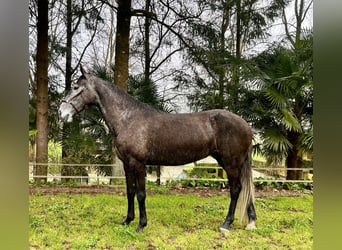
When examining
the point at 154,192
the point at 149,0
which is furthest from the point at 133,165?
the point at 149,0

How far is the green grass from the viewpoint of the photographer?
1.85 m

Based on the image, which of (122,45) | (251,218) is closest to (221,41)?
(122,45)

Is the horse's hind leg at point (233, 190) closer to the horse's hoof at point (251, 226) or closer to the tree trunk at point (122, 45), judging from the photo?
the horse's hoof at point (251, 226)

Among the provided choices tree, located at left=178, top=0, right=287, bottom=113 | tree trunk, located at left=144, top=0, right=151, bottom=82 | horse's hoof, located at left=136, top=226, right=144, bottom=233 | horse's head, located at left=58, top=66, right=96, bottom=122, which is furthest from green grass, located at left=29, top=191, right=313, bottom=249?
tree trunk, located at left=144, top=0, right=151, bottom=82

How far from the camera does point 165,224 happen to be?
220 centimetres

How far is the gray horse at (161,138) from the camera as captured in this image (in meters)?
2.01

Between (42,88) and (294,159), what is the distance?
A: 2.75 m

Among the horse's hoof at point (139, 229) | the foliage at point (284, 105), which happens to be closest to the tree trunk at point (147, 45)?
the foliage at point (284, 105)

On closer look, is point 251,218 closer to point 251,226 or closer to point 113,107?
point 251,226

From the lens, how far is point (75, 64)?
12.1ft

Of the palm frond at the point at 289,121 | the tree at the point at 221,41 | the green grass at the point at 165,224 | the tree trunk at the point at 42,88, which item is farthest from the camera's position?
the tree trunk at the point at 42,88

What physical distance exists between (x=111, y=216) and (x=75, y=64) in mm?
2130

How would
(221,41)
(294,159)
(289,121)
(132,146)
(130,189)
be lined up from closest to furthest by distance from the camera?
(132,146)
(130,189)
(289,121)
(294,159)
(221,41)
